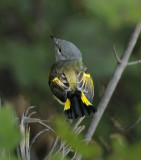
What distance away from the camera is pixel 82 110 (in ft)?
6.91

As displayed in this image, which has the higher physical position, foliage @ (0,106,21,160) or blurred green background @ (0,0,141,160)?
foliage @ (0,106,21,160)

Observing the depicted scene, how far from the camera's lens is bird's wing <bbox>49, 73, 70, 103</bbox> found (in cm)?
245

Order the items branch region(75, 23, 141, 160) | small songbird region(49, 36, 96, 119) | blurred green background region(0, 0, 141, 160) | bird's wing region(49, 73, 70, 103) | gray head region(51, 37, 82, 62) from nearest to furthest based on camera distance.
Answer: branch region(75, 23, 141, 160) → small songbird region(49, 36, 96, 119) → bird's wing region(49, 73, 70, 103) → gray head region(51, 37, 82, 62) → blurred green background region(0, 0, 141, 160)

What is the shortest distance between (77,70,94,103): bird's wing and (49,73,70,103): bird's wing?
10cm

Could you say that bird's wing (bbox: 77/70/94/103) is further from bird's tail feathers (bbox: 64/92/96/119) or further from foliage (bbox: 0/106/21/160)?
foliage (bbox: 0/106/21/160)

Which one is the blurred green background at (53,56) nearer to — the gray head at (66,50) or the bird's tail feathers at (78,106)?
the gray head at (66,50)

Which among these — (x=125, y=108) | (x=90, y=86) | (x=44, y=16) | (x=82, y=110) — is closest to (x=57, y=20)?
(x=44, y=16)

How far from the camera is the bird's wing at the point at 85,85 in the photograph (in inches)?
96.9

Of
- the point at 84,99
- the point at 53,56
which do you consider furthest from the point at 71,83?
the point at 53,56

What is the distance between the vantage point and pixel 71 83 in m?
2.57

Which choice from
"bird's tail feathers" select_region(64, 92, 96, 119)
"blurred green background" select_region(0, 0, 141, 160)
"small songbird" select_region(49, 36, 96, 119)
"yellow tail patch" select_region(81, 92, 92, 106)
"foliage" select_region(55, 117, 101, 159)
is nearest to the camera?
"foliage" select_region(55, 117, 101, 159)

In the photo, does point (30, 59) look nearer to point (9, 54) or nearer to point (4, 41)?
point (9, 54)

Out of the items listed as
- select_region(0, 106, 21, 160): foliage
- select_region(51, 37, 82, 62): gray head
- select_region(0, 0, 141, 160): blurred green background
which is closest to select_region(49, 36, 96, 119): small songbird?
select_region(51, 37, 82, 62): gray head

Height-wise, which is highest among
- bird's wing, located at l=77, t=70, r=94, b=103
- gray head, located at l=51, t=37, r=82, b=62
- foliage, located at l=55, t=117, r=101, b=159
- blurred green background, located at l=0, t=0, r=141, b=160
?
foliage, located at l=55, t=117, r=101, b=159
